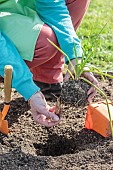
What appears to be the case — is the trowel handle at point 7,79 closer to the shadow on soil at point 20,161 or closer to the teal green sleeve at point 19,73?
the teal green sleeve at point 19,73

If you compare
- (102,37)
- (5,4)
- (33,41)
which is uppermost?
(5,4)

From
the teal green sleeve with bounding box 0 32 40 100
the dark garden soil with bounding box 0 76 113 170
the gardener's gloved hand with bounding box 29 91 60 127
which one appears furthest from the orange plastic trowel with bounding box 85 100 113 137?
the teal green sleeve with bounding box 0 32 40 100

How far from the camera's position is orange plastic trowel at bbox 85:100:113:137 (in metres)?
2.71

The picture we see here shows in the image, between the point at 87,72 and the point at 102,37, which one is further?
the point at 102,37

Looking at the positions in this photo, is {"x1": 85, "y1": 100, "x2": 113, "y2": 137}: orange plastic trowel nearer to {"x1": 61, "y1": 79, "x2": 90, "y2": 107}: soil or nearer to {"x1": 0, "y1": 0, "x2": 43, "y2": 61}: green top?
{"x1": 61, "y1": 79, "x2": 90, "y2": 107}: soil

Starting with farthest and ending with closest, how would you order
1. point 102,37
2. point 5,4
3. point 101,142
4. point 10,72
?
point 102,37
point 5,4
point 101,142
point 10,72

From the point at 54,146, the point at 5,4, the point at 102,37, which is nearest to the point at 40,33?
the point at 5,4

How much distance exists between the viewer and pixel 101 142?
2711 mm

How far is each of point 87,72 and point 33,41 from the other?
1.05ft

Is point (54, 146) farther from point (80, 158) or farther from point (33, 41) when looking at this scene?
point (33, 41)

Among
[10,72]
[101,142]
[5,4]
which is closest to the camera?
[10,72]

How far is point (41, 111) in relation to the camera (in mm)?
2594

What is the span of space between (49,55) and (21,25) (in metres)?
0.22

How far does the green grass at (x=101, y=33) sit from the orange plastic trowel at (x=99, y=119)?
518 mm
